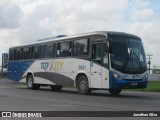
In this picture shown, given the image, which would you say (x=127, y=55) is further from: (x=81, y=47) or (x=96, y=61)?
(x=81, y=47)

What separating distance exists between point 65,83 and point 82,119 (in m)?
13.0

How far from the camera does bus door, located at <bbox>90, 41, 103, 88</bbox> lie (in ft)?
70.1

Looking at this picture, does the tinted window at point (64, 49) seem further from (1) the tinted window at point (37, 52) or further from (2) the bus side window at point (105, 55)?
(2) the bus side window at point (105, 55)

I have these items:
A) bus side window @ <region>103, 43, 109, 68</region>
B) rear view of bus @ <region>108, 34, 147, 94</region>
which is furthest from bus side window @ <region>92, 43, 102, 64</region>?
rear view of bus @ <region>108, 34, 147, 94</region>

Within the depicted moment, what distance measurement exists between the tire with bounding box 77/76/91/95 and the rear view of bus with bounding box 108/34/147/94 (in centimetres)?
164

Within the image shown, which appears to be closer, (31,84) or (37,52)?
(37,52)

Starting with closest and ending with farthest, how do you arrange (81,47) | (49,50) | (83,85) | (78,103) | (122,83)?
(78,103)
(122,83)
(83,85)
(81,47)
(49,50)

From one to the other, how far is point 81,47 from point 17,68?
9565 millimetres

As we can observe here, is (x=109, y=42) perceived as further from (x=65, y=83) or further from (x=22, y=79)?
(x=22, y=79)

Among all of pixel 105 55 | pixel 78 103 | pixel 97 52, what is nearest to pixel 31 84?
pixel 97 52

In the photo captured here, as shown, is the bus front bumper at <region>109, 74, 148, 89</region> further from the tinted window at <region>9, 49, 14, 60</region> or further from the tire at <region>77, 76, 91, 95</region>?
the tinted window at <region>9, 49, 14, 60</region>

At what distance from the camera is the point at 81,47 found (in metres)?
22.8

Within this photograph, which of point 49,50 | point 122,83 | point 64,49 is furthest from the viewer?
point 49,50

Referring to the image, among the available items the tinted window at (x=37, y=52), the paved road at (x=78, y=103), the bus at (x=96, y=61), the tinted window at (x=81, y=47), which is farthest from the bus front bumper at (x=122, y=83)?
the tinted window at (x=37, y=52)
